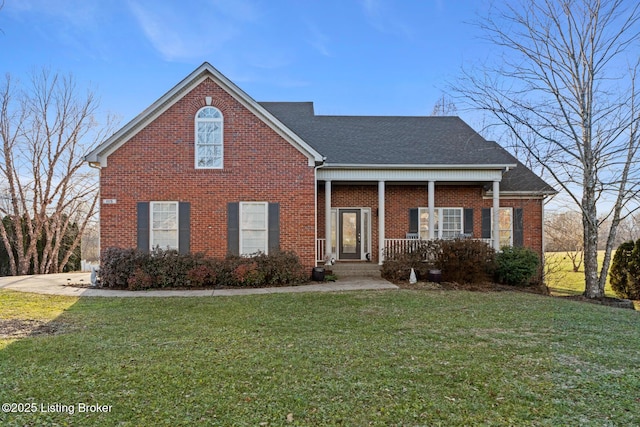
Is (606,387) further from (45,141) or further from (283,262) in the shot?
(45,141)

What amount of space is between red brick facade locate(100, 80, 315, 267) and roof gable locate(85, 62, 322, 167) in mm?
142

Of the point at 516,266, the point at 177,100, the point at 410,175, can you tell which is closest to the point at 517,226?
the point at 516,266

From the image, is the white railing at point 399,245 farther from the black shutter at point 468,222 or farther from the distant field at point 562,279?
the distant field at point 562,279

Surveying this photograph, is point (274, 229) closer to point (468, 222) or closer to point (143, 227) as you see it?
point (143, 227)

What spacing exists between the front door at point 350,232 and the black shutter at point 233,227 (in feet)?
15.3

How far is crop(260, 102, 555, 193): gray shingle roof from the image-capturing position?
589 inches

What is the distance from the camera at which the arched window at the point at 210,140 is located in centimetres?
1305

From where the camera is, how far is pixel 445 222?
1630cm

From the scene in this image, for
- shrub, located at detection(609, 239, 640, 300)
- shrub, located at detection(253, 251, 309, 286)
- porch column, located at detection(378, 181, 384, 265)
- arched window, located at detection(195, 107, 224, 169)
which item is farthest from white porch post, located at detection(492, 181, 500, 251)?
arched window, located at detection(195, 107, 224, 169)

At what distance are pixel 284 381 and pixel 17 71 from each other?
25192 mm

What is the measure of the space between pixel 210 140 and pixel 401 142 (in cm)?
766

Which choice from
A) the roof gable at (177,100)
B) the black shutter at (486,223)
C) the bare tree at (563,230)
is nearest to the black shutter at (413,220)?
the black shutter at (486,223)

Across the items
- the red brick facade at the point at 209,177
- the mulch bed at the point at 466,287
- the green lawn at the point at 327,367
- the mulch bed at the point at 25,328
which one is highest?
the red brick facade at the point at 209,177

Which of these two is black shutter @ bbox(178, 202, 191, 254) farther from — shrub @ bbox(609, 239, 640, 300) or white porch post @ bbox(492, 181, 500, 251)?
shrub @ bbox(609, 239, 640, 300)
